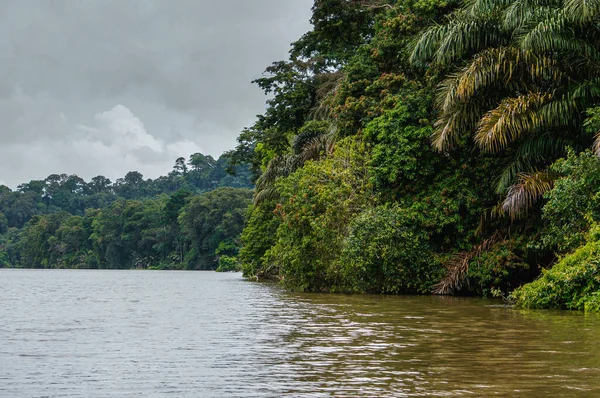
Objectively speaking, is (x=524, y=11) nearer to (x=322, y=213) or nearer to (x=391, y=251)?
(x=391, y=251)

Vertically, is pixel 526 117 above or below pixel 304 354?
above

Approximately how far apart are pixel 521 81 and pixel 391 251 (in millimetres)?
6272

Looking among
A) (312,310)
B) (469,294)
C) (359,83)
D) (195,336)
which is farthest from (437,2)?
(195,336)

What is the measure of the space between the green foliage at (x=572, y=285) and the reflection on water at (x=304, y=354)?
888 millimetres

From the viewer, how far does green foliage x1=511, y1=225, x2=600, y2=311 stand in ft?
51.3

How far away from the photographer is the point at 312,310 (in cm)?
1761

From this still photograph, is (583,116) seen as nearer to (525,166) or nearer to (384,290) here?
(525,166)

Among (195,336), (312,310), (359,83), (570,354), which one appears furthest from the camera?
(359,83)

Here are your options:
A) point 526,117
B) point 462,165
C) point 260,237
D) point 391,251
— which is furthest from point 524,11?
point 260,237

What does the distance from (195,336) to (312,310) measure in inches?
231

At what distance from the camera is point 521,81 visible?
2064 cm

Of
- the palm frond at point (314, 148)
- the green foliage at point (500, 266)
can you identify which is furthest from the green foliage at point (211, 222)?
the green foliage at point (500, 266)

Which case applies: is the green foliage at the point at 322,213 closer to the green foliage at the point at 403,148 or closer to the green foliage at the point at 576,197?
the green foliage at the point at 403,148

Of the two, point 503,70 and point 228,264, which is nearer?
point 503,70
